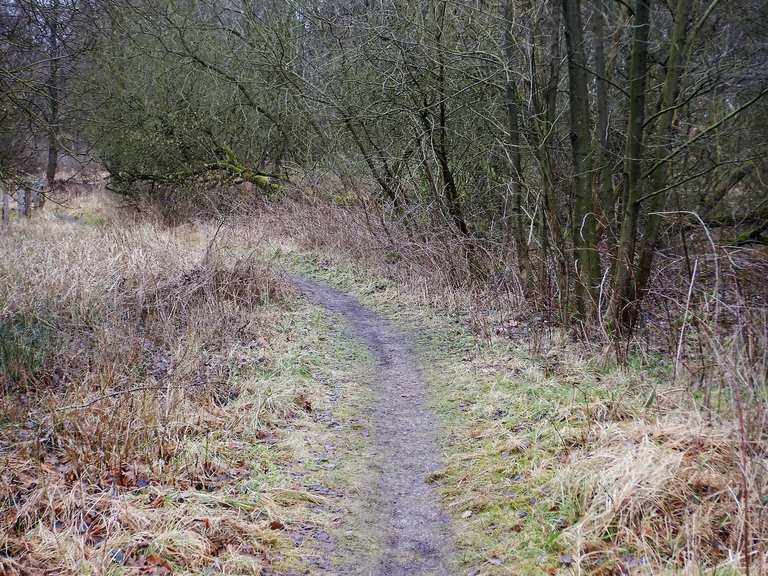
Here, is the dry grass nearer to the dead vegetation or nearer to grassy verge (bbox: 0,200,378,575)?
grassy verge (bbox: 0,200,378,575)

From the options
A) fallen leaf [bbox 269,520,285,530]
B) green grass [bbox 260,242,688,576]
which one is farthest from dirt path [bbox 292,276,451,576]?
fallen leaf [bbox 269,520,285,530]

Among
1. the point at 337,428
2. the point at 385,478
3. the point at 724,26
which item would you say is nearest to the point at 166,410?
the point at 337,428

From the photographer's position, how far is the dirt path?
3734mm

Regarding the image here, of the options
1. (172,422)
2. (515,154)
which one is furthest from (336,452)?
(515,154)

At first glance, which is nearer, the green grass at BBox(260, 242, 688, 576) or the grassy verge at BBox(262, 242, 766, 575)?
the grassy verge at BBox(262, 242, 766, 575)

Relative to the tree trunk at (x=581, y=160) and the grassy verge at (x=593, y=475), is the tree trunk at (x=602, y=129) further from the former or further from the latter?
the grassy verge at (x=593, y=475)

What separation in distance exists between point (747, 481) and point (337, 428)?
10.6 feet

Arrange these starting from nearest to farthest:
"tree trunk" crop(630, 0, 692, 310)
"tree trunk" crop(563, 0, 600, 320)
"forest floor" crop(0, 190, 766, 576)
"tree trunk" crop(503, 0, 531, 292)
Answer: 1. "forest floor" crop(0, 190, 766, 576)
2. "tree trunk" crop(630, 0, 692, 310)
3. "tree trunk" crop(563, 0, 600, 320)
4. "tree trunk" crop(503, 0, 531, 292)

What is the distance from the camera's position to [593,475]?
12.6 feet

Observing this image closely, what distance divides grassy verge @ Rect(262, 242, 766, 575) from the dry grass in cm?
130

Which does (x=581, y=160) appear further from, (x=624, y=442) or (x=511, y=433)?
(x=624, y=442)

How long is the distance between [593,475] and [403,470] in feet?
4.98

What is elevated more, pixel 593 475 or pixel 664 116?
pixel 664 116

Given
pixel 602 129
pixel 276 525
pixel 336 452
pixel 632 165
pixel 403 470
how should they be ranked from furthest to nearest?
pixel 602 129, pixel 632 165, pixel 336 452, pixel 403 470, pixel 276 525
